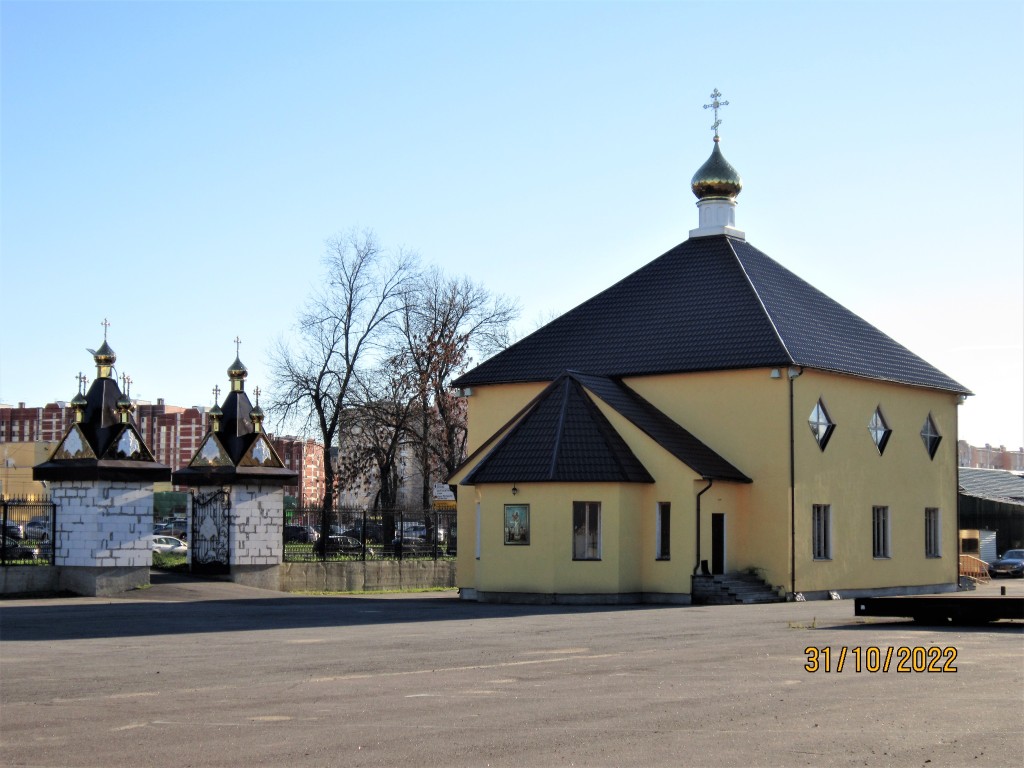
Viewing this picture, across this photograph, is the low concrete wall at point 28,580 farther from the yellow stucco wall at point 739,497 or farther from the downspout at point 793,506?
the downspout at point 793,506

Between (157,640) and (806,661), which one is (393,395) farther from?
(806,661)

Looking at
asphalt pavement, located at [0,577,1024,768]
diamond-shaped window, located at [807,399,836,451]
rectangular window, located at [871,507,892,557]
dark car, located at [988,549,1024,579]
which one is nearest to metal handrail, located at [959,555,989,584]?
dark car, located at [988,549,1024,579]

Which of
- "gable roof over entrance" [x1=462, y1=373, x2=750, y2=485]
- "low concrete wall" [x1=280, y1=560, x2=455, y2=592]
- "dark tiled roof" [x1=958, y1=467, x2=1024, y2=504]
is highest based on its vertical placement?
"gable roof over entrance" [x1=462, y1=373, x2=750, y2=485]

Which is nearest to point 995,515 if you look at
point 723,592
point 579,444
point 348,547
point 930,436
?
point 930,436

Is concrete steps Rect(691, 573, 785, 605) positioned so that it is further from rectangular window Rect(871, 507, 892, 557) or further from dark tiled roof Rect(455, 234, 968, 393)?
rectangular window Rect(871, 507, 892, 557)

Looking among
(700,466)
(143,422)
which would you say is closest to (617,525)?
(700,466)

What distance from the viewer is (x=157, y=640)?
1747cm

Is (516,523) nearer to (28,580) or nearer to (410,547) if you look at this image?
(410,547)

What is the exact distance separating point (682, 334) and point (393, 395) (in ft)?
63.0

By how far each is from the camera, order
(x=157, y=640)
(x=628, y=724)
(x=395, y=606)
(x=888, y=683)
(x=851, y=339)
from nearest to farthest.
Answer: (x=628, y=724)
(x=888, y=683)
(x=157, y=640)
(x=395, y=606)
(x=851, y=339)

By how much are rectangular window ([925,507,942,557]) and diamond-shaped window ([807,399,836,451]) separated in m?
6.33

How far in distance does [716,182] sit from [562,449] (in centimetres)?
1103

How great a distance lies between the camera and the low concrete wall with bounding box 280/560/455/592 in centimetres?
3197

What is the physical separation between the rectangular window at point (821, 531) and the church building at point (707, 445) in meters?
0.05
